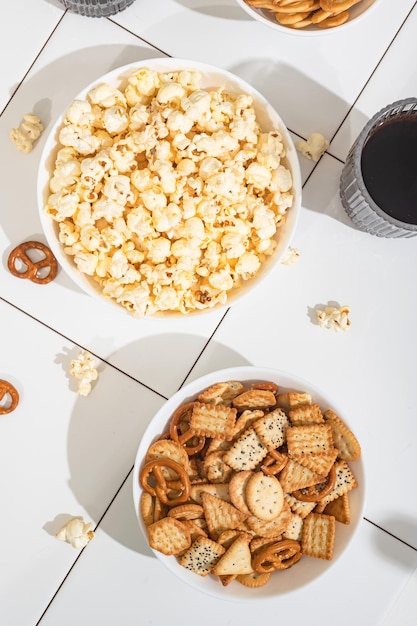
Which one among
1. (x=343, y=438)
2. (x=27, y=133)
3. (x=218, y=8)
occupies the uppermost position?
(x=218, y=8)

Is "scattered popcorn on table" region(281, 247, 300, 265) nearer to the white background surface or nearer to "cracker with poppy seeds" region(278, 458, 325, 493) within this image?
the white background surface

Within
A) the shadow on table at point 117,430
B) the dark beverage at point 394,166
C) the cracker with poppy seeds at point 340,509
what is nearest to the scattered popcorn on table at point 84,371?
the shadow on table at point 117,430

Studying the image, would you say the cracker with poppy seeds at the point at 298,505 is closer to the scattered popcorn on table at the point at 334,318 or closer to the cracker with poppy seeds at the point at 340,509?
the cracker with poppy seeds at the point at 340,509

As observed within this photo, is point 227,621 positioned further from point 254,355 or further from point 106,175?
point 106,175

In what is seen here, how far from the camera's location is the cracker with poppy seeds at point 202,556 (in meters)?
1.10

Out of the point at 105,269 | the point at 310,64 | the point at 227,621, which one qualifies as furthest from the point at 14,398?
the point at 310,64

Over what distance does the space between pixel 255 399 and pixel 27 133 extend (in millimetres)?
670

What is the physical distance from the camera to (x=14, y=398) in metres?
1.25

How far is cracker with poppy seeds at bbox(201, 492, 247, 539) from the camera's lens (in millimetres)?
1106

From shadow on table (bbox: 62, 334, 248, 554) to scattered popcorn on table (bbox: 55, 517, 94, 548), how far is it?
1.2 inches

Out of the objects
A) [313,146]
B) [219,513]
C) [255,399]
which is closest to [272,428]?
[255,399]

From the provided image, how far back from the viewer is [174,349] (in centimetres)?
126

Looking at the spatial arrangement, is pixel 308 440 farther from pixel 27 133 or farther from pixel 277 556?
pixel 27 133

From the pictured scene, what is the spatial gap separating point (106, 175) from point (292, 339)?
47 centimetres
